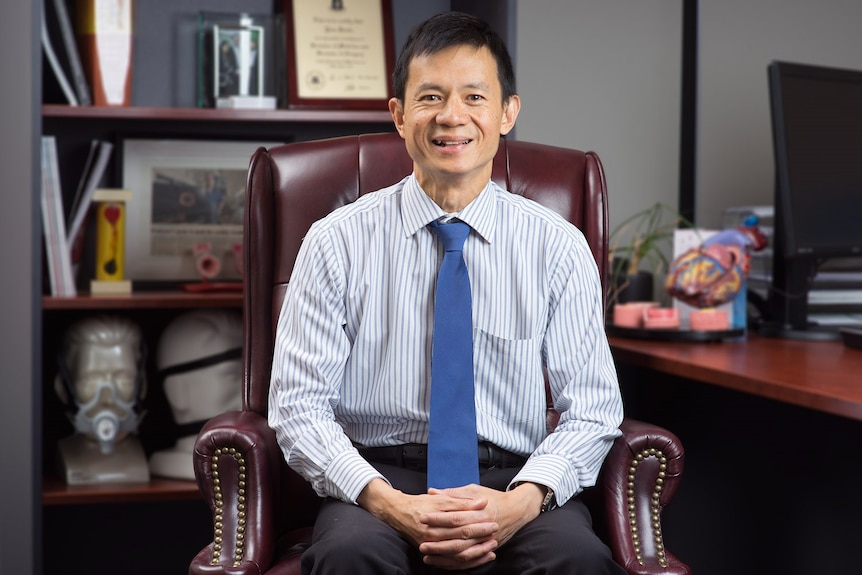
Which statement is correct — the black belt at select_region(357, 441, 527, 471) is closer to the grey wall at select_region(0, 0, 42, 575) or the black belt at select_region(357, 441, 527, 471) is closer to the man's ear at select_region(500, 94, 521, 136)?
the man's ear at select_region(500, 94, 521, 136)

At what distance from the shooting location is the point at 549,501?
5.03 feet

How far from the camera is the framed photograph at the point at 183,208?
2537mm

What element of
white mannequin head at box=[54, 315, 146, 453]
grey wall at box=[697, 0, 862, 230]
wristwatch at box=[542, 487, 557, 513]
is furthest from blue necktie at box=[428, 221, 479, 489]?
grey wall at box=[697, 0, 862, 230]

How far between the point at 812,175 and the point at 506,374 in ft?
3.13

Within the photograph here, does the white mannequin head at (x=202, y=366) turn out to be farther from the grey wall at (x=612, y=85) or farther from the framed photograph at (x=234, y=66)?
the grey wall at (x=612, y=85)

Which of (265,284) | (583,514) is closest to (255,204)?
(265,284)

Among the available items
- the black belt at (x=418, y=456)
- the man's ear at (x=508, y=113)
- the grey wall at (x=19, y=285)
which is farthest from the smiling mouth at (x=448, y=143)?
the grey wall at (x=19, y=285)

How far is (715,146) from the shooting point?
2.88m

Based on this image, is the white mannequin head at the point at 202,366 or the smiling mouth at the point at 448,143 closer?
the smiling mouth at the point at 448,143

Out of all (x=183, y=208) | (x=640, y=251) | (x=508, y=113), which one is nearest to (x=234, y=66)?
(x=183, y=208)

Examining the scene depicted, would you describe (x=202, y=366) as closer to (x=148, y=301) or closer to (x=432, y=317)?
(x=148, y=301)

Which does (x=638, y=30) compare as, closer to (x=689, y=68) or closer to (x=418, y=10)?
(x=689, y=68)

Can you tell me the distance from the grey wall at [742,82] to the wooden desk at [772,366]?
0.73 m

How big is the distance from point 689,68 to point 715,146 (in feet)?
0.83
